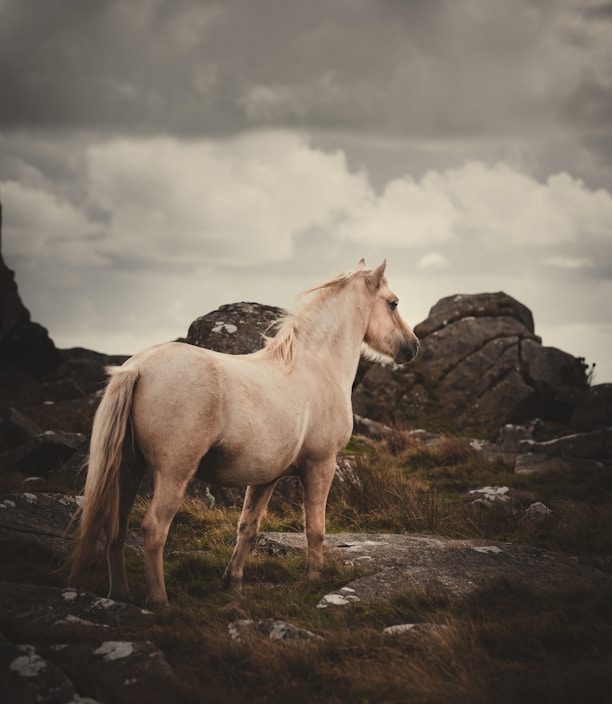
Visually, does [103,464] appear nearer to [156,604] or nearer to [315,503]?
[156,604]

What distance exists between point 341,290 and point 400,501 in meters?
3.87

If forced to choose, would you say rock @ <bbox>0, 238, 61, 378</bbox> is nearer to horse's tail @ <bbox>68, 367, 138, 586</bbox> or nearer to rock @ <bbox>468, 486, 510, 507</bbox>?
rock @ <bbox>468, 486, 510, 507</bbox>

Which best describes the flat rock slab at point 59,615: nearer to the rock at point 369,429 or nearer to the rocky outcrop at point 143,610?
the rocky outcrop at point 143,610

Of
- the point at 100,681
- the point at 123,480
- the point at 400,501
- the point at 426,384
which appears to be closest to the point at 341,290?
the point at 123,480

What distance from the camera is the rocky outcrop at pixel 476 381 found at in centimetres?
1966

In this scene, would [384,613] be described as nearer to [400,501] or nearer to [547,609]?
[547,609]

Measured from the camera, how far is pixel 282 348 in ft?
22.7

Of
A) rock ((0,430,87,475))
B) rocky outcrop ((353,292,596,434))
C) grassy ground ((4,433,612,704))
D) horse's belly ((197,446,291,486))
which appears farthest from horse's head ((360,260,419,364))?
rocky outcrop ((353,292,596,434))

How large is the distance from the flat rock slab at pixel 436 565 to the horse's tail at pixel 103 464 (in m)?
2.06

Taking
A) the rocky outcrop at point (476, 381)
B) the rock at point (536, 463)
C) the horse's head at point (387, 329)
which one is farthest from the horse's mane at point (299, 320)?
the rocky outcrop at point (476, 381)

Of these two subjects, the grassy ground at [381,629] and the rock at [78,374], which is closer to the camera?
the grassy ground at [381,629]

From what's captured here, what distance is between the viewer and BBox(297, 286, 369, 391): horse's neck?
24.0ft

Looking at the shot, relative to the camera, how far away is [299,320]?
24.3 feet

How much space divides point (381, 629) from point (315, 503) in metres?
1.68
